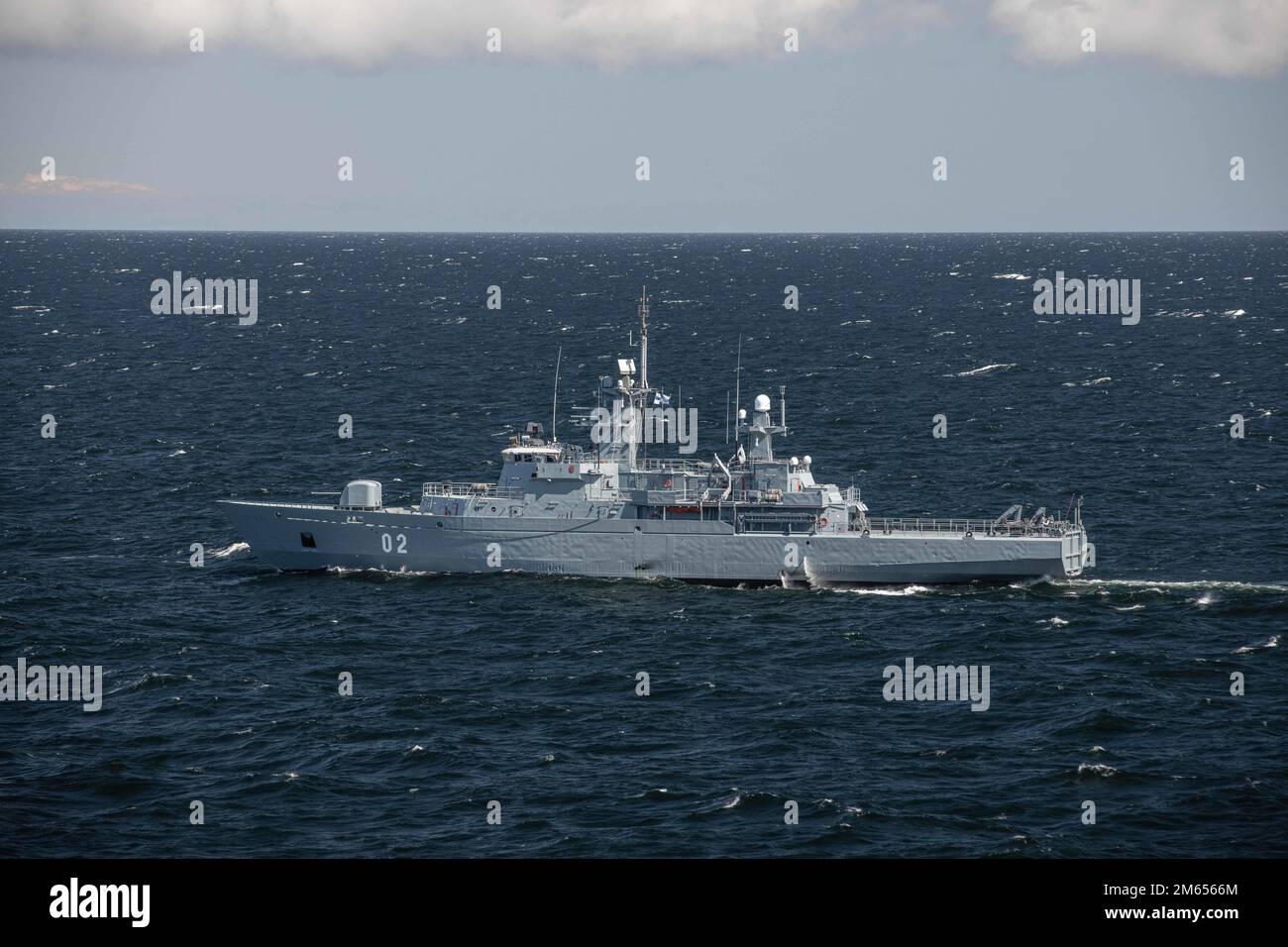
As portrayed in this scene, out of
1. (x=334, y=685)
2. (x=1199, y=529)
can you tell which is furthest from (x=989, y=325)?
(x=334, y=685)

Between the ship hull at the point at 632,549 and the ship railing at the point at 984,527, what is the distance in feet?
1.65

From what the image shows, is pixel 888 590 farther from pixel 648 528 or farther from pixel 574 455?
pixel 574 455

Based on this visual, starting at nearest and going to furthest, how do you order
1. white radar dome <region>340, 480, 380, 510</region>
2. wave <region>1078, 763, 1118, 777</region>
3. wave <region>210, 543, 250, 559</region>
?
1. wave <region>1078, 763, 1118, 777</region>
2. white radar dome <region>340, 480, 380, 510</region>
3. wave <region>210, 543, 250, 559</region>

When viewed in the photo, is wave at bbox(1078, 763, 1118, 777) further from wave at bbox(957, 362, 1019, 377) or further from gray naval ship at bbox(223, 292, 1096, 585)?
wave at bbox(957, 362, 1019, 377)

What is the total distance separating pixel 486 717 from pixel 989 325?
119584 mm

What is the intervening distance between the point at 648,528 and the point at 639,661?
1080cm

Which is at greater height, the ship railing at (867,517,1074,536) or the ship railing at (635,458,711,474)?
the ship railing at (635,458,711,474)

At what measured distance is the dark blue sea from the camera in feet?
136

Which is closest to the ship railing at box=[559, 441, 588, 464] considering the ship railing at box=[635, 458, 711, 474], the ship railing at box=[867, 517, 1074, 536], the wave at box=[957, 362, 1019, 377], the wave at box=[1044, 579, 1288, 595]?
the ship railing at box=[635, 458, 711, 474]

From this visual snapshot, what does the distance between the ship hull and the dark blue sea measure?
3.05 ft

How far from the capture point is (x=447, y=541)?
66.0 metres

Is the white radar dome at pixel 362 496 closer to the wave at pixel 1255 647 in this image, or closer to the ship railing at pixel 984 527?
the ship railing at pixel 984 527

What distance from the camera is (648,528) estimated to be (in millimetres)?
65125
